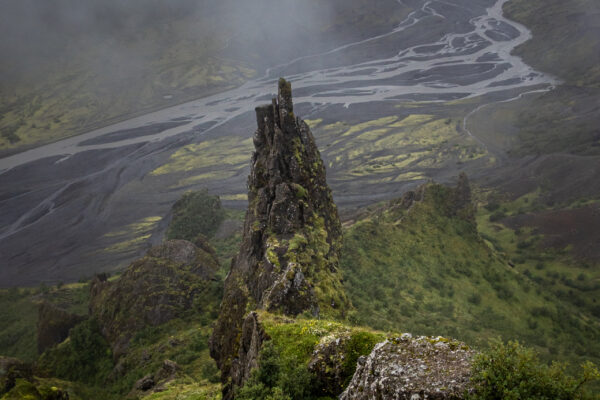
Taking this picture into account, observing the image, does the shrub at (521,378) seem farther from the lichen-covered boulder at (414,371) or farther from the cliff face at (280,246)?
the cliff face at (280,246)

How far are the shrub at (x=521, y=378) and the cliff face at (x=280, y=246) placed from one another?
21.2 ft

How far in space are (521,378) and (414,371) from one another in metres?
1.64

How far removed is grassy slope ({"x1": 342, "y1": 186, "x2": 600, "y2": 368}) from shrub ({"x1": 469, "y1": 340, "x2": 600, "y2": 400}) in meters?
13.6

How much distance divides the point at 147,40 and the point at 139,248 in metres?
178

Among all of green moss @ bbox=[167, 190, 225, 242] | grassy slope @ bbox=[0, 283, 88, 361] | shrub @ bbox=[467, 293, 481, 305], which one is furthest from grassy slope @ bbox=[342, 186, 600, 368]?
green moss @ bbox=[167, 190, 225, 242]

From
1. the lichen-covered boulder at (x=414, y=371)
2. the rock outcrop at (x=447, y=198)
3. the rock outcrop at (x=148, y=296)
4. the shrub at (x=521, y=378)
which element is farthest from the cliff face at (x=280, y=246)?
the rock outcrop at (x=447, y=198)

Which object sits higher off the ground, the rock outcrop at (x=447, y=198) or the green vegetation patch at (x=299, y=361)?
the green vegetation patch at (x=299, y=361)

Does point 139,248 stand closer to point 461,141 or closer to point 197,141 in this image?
point 197,141

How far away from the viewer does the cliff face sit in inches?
517

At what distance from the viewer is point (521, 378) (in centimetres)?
495

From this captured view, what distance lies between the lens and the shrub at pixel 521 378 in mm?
4746

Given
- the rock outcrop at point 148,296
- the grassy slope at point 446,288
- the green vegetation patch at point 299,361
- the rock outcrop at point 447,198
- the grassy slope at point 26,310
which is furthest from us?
the rock outcrop at point 447,198

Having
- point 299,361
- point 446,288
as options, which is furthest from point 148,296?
point 446,288

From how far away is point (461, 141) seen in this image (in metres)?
94.8
